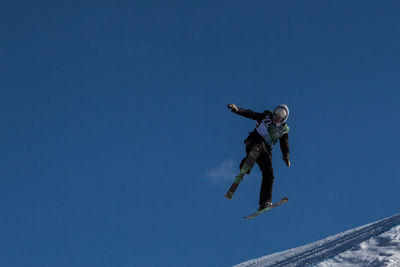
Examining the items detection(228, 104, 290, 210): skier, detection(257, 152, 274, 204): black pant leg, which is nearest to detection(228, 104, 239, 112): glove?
detection(228, 104, 290, 210): skier

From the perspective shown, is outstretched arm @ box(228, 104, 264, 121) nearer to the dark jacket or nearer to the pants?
the dark jacket

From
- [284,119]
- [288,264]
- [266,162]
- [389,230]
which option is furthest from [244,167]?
[389,230]

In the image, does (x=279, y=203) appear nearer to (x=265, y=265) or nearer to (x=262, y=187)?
(x=262, y=187)

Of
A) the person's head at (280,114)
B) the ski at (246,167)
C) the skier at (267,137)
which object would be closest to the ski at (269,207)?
the skier at (267,137)

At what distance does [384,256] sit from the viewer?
9594 millimetres

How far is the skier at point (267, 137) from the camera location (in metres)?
13.5

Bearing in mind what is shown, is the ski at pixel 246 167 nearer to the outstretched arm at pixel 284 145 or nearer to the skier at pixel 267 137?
the skier at pixel 267 137

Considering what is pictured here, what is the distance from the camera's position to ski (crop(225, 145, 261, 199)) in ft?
44.6

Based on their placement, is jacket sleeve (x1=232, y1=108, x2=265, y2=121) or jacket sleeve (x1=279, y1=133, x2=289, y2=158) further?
jacket sleeve (x1=279, y1=133, x2=289, y2=158)

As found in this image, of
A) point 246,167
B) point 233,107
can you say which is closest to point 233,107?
point 233,107

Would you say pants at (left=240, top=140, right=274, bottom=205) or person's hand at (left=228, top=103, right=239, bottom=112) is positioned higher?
person's hand at (left=228, top=103, right=239, bottom=112)

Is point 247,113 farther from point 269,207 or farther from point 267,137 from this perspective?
point 269,207

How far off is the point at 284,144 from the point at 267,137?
1.45 ft

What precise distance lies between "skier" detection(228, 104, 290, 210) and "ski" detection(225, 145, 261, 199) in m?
0.11
